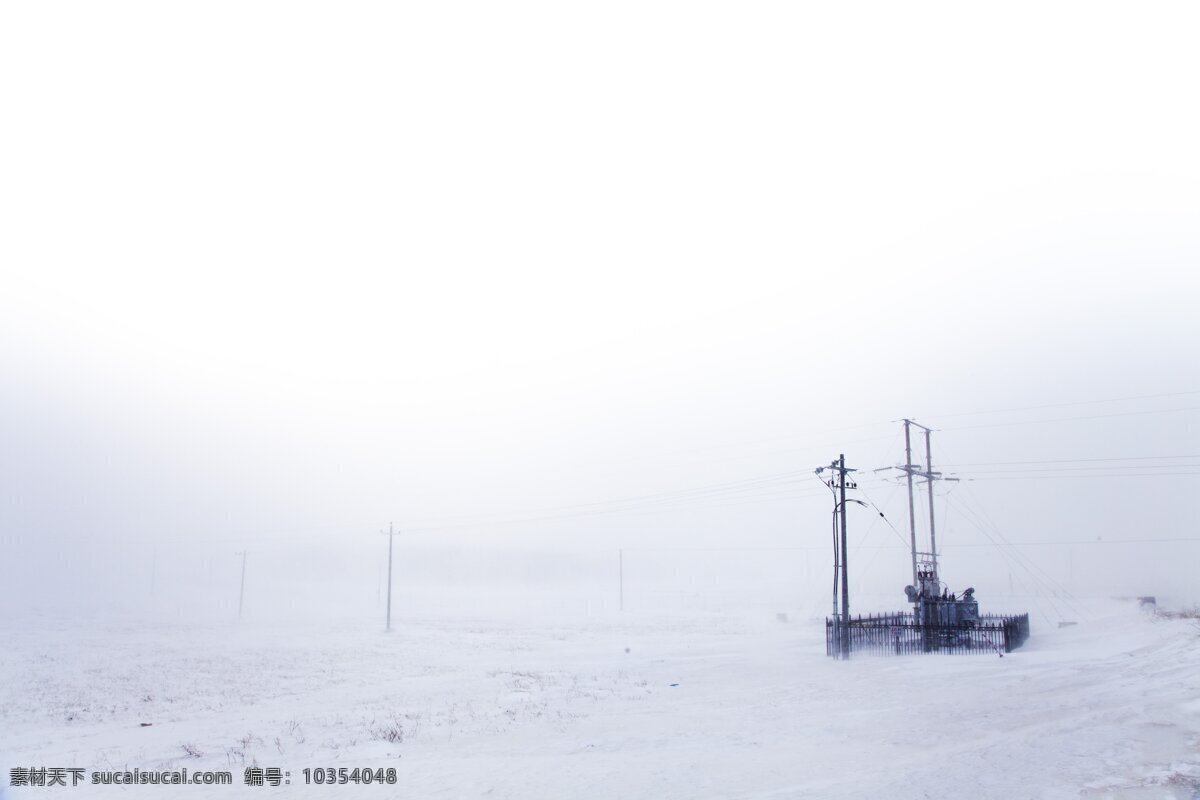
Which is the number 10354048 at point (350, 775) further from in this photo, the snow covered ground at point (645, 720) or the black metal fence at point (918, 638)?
the black metal fence at point (918, 638)

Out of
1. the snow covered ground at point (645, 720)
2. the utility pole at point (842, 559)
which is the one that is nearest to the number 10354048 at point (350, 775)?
the snow covered ground at point (645, 720)

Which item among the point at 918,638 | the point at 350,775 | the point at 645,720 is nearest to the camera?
the point at 350,775

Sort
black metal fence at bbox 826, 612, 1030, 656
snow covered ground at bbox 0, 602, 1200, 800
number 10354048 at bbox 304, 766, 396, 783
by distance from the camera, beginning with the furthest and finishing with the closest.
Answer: black metal fence at bbox 826, 612, 1030, 656 < number 10354048 at bbox 304, 766, 396, 783 < snow covered ground at bbox 0, 602, 1200, 800

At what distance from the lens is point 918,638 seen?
36.5 m

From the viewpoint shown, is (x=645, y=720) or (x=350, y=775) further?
(x=645, y=720)

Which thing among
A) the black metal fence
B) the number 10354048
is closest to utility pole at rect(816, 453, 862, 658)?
the black metal fence

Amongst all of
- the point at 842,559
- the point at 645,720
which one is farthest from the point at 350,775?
the point at 842,559

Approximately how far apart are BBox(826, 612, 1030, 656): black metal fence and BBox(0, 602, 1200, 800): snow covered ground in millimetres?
1488

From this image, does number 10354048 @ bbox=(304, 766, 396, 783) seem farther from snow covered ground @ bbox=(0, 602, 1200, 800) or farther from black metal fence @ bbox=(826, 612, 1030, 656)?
black metal fence @ bbox=(826, 612, 1030, 656)

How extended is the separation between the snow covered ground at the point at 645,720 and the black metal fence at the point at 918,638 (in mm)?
1488

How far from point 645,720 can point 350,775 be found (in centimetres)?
794

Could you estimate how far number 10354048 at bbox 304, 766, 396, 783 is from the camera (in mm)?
14648

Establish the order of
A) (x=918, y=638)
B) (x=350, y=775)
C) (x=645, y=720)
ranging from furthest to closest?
(x=918, y=638), (x=645, y=720), (x=350, y=775)

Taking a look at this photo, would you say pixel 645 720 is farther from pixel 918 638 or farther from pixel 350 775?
pixel 918 638
